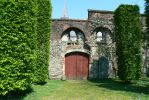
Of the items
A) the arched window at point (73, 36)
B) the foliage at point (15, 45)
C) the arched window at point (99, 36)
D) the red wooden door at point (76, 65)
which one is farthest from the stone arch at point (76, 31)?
the foliage at point (15, 45)

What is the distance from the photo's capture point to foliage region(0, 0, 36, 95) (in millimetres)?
13695

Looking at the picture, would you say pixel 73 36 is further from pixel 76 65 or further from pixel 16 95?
pixel 16 95

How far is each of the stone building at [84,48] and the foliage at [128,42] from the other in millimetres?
3694

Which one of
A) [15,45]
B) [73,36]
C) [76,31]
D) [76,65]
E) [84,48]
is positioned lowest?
[76,65]

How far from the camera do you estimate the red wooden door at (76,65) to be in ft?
85.3

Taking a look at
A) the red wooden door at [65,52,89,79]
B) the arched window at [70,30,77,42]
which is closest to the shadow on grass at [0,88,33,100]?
the red wooden door at [65,52,89,79]

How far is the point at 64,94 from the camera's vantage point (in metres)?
16.6

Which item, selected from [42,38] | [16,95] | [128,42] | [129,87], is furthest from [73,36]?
[16,95]

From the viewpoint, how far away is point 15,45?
13.9m

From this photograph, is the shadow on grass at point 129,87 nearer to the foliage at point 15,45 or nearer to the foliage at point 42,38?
the foliage at point 42,38

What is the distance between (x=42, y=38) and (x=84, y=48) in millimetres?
7623

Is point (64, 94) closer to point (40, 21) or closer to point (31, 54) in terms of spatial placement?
point (31, 54)

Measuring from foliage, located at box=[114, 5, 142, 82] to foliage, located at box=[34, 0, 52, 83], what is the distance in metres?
5.68

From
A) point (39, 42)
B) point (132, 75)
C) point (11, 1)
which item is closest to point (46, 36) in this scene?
point (39, 42)
